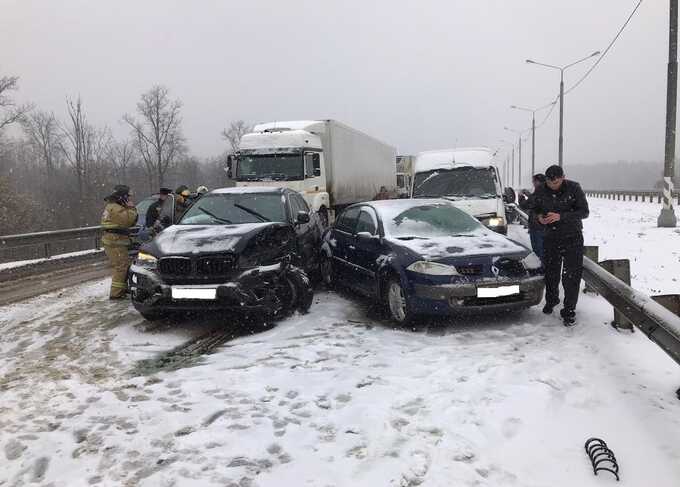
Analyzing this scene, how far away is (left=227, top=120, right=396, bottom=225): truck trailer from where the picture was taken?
14172 millimetres

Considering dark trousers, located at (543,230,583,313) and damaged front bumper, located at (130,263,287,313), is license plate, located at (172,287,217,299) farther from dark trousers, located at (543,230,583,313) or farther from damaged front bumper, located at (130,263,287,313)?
dark trousers, located at (543,230,583,313)

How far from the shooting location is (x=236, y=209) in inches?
306

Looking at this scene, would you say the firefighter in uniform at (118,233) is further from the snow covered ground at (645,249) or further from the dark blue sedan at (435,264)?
the snow covered ground at (645,249)

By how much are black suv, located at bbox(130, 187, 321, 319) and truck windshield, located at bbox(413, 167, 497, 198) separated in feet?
19.9

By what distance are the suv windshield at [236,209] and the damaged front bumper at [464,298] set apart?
2608 mm

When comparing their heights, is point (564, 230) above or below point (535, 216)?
below

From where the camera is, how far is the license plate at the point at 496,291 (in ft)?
19.8

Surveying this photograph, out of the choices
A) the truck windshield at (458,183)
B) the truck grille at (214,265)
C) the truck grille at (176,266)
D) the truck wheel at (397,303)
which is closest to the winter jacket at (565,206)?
the truck wheel at (397,303)

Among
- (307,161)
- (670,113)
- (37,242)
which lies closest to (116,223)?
(307,161)

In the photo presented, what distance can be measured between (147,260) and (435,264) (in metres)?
3.38

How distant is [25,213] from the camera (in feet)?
116

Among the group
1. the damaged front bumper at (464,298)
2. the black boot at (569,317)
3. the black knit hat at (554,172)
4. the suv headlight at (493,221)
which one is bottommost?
the black boot at (569,317)

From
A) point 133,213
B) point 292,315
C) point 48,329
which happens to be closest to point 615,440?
point 292,315

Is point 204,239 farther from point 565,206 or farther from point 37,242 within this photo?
point 37,242
